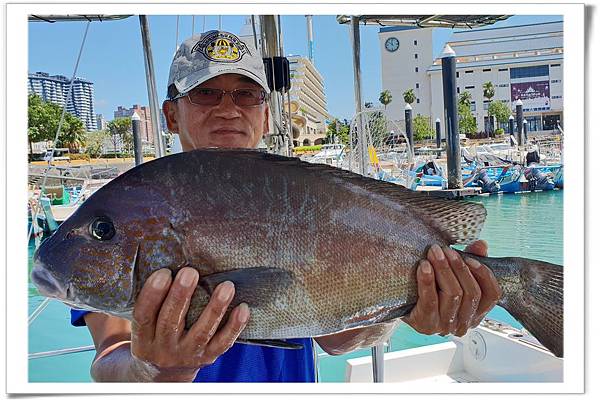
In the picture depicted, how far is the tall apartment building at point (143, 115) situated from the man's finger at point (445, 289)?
1585 mm

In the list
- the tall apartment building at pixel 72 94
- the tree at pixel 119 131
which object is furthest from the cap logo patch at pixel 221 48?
the tree at pixel 119 131

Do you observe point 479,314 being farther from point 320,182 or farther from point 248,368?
point 248,368

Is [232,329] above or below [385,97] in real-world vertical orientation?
below

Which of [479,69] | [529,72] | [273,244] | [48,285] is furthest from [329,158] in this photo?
[479,69]

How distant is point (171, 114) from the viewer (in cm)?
149

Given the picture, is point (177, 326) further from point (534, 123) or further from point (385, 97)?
point (385, 97)

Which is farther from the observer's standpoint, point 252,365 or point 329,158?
point 329,158

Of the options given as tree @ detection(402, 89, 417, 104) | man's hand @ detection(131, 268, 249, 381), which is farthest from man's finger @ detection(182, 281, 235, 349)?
tree @ detection(402, 89, 417, 104)

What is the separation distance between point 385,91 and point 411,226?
35.6 metres

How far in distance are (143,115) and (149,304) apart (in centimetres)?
265

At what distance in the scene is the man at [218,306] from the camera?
96cm

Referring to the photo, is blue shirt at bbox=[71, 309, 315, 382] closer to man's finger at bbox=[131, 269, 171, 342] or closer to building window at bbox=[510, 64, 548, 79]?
man's finger at bbox=[131, 269, 171, 342]

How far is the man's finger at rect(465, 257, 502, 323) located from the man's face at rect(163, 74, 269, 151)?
672mm

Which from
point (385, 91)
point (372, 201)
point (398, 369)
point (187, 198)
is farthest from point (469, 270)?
point (385, 91)
